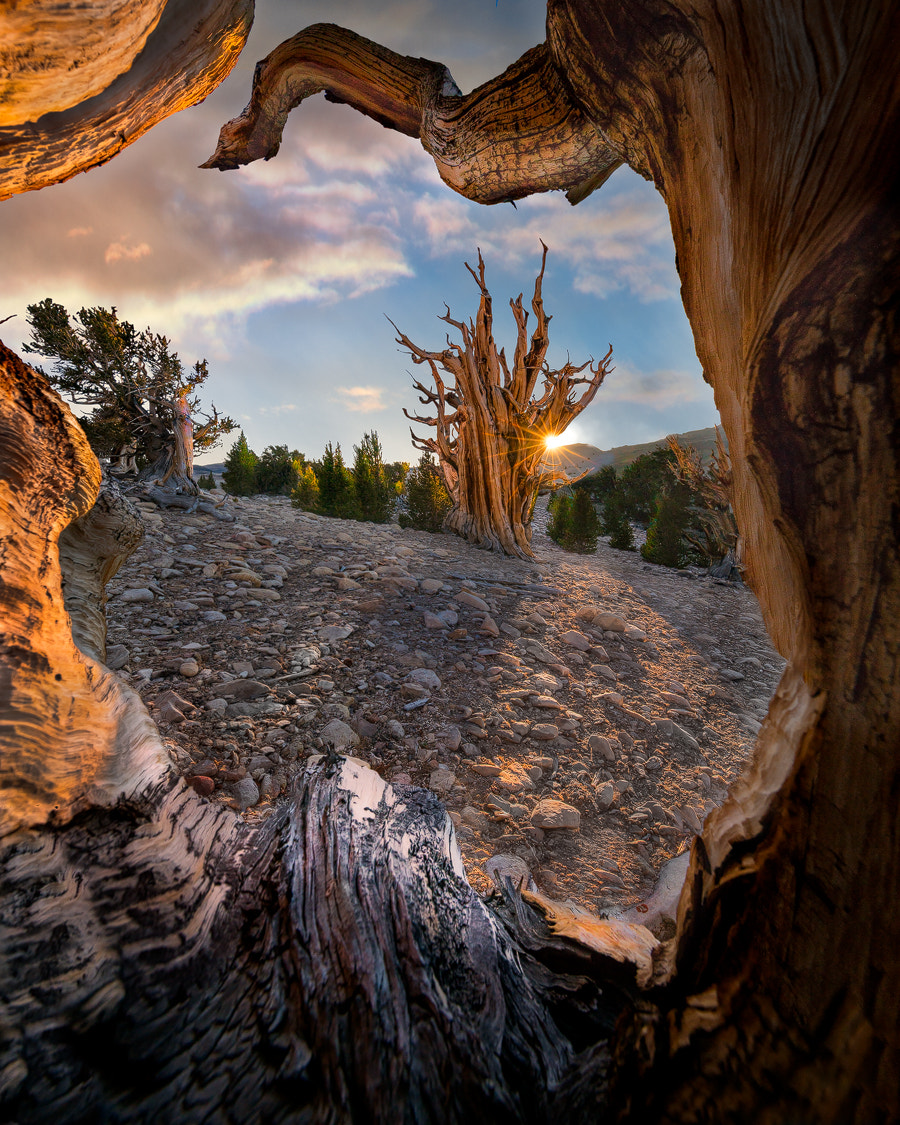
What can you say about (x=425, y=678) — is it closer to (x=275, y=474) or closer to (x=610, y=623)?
(x=610, y=623)

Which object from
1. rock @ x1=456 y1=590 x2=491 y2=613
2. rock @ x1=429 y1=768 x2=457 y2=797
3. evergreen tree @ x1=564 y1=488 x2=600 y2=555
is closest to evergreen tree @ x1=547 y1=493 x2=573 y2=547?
evergreen tree @ x1=564 y1=488 x2=600 y2=555

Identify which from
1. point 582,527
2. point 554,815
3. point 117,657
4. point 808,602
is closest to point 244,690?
point 117,657

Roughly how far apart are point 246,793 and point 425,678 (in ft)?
4.34

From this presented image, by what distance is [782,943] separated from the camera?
70cm

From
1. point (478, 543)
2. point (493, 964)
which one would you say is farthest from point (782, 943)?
point (478, 543)

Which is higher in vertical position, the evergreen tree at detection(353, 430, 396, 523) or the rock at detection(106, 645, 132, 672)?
the evergreen tree at detection(353, 430, 396, 523)

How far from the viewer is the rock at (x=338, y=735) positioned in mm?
2333

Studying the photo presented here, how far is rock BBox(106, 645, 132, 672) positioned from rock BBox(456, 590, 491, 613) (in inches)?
105

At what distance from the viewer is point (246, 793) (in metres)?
1.96

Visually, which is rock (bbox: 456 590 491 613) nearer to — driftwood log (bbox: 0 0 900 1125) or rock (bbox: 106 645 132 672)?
rock (bbox: 106 645 132 672)

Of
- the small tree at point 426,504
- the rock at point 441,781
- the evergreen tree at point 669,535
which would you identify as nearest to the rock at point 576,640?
the rock at point 441,781

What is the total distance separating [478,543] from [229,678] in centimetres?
582

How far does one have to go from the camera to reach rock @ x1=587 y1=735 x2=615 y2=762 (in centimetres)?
270

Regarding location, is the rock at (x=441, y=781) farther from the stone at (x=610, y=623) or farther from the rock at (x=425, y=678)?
the stone at (x=610, y=623)
